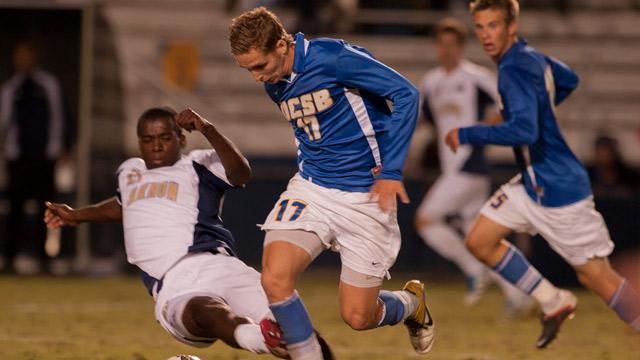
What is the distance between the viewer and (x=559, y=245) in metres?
7.35

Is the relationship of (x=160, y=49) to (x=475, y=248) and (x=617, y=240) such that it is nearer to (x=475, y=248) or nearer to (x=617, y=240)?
(x=617, y=240)

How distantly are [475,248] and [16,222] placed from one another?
7.42 meters

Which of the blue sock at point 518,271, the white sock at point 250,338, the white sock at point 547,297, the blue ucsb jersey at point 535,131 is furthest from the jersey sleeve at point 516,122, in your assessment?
the white sock at point 250,338

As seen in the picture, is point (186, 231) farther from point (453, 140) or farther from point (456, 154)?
point (456, 154)

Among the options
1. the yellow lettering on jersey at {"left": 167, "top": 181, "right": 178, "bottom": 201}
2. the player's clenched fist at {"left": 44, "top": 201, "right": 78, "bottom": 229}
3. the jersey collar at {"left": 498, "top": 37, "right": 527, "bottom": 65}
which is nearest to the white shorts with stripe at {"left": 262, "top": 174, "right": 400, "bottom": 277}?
the yellow lettering on jersey at {"left": 167, "top": 181, "right": 178, "bottom": 201}

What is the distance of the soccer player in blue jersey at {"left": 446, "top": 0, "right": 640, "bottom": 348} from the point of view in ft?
23.8

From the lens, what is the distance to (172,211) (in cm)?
636

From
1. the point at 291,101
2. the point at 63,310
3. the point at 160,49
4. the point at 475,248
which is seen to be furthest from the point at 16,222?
the point at 291,101

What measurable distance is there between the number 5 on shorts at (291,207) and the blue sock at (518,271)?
87.6 inches

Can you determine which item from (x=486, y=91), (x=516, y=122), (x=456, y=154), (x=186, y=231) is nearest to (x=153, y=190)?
(x=186, y=231)

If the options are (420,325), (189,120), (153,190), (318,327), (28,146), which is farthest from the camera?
(28,146)

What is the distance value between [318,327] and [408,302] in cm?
269

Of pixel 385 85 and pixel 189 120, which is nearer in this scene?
pixel 189 120

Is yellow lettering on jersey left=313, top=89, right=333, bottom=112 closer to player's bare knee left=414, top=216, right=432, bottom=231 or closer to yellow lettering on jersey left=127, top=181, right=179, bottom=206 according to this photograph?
yellow lettering on jersey left=127, top=181, right=179, bottom=206
